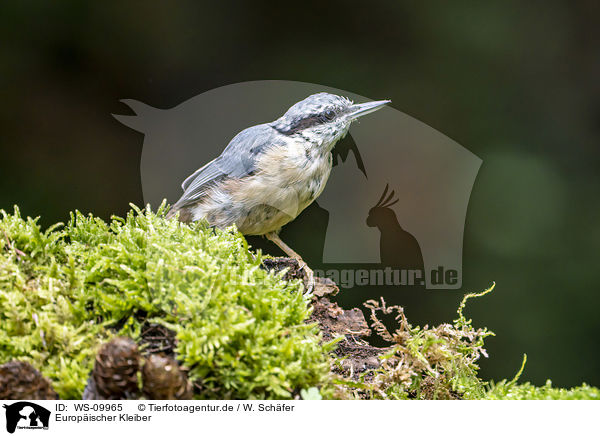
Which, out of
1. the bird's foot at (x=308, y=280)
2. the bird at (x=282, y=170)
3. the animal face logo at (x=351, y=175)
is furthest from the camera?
the animal face logo at (x=351, y=175)

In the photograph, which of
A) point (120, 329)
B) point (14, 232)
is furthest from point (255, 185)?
point (120, 329)

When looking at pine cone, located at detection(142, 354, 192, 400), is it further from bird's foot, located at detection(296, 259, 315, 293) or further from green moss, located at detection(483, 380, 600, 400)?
bird's foot, located at detection(296, 259, 315, 293)

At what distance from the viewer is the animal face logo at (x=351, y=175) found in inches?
133

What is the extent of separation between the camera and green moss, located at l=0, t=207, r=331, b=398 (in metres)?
1.12

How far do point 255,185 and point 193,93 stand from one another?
1436 millimetres

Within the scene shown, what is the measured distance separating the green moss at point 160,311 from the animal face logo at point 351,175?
6.25ft

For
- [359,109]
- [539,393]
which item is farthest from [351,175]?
[539,393]

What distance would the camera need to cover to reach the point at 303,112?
2.53 metres

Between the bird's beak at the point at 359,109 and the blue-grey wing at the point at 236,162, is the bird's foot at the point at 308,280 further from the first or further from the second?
the bird's beak at the point at 359,109

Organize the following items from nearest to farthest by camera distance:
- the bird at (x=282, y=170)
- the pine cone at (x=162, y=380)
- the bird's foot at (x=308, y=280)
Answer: the pine cone at (x=162, y=380)
the bird's foot at (x=308, y=280)
the bird at (x=282, y=170)

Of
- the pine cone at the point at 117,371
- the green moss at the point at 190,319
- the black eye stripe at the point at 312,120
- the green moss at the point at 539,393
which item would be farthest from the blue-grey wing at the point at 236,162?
the pine cone at the point at 117,371
